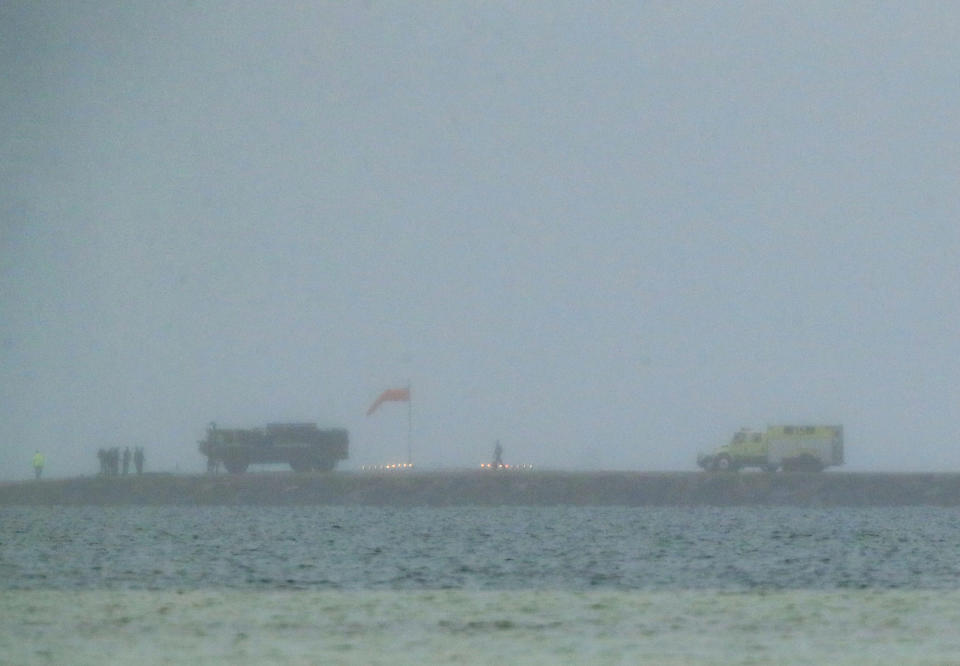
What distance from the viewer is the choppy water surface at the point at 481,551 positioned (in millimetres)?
37562

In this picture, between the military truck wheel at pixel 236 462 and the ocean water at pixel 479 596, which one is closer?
the ocean water at pixel 479 596

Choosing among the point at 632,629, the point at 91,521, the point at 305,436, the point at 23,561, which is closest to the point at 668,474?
the point at 305,436

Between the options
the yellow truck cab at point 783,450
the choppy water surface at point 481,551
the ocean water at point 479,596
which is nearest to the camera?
the ocean water at point 479,596

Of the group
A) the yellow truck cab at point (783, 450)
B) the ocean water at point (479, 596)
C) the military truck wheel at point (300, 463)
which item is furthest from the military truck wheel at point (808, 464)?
the military truck wheel at point (300, 463)

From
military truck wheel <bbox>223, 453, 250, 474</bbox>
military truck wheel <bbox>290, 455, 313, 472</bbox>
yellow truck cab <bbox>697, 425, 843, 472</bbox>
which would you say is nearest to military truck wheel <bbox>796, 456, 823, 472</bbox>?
yellow truck cab <bbox>697, 425, 843, 472</bbox>

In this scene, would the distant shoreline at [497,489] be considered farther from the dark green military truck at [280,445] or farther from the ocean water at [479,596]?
the ocean water at [479,596]

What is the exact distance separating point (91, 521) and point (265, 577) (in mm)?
46141

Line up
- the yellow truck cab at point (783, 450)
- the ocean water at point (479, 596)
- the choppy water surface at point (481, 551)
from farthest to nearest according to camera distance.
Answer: the yellow truck cab at point (783, 450) < the choppy water surface at point (481, 551) < the ocean water at point (479, 596)

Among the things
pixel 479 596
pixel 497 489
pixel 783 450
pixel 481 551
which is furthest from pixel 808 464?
pixel 479 596

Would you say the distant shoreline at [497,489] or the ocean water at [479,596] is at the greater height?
the distant shoreline at [497,489]

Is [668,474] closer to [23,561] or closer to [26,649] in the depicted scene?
[23,561]

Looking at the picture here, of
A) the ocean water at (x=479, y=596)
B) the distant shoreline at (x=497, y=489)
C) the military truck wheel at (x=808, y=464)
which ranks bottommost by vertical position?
the ocean water at (x=479, y=596)

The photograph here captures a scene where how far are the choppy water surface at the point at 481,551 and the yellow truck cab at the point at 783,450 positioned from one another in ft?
8.99

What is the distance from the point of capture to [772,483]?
86875 millimetres
